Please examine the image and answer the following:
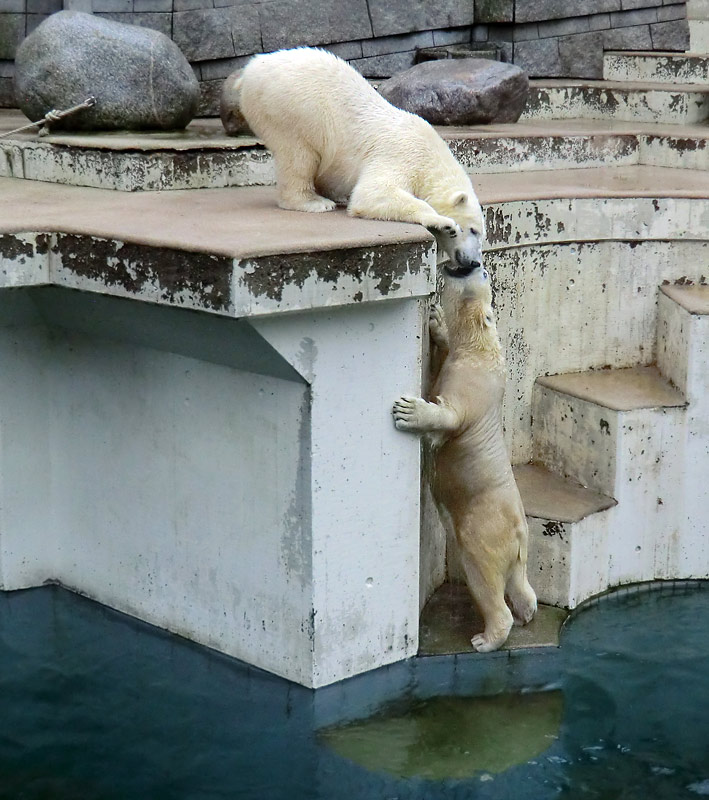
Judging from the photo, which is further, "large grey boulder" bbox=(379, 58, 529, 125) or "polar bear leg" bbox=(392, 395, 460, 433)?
"large grey boulder" bbox=(379, 58, 529, 125)

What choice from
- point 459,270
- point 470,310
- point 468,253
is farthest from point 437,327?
point 468,253

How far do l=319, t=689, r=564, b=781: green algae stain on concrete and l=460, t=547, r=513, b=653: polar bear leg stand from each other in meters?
0.21

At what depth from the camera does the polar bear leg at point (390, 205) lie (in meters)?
4.38

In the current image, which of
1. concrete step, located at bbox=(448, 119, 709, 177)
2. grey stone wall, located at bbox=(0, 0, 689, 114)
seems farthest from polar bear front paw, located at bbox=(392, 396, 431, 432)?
grey stone wall, located at bbox=(0, 0, 689, 114)

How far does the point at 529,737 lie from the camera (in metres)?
4.33

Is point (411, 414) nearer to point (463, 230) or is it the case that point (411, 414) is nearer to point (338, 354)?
point (338, 354)

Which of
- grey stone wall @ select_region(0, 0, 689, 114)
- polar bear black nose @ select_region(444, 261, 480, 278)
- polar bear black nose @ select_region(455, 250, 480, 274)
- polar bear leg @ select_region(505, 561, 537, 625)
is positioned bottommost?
polar bear leg @ select_region(505, 561, 537, 625)

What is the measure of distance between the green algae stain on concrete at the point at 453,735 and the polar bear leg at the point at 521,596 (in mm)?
412

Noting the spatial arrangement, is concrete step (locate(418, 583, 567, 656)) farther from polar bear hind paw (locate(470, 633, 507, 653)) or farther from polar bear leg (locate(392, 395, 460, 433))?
polar bear leg (locate(392, 395, 460, 433))

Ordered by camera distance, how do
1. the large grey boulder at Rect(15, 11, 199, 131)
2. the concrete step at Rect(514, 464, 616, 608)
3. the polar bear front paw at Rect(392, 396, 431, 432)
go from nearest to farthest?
1. the polar bear front paw at Rect(392, 396, 431, 432)
2. the concrete step at Rect(514, 464, 616, 608)
3. the large grey boulder at Rect(15, 11, 199, 131)

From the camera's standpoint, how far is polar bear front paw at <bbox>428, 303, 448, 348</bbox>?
192 inches

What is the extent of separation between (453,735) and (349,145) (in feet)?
7.23

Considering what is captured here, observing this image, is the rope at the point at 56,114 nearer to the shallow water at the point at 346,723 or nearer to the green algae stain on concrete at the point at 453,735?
the shallow water at the point at 346,723

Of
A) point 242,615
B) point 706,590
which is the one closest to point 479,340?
point 242,615
